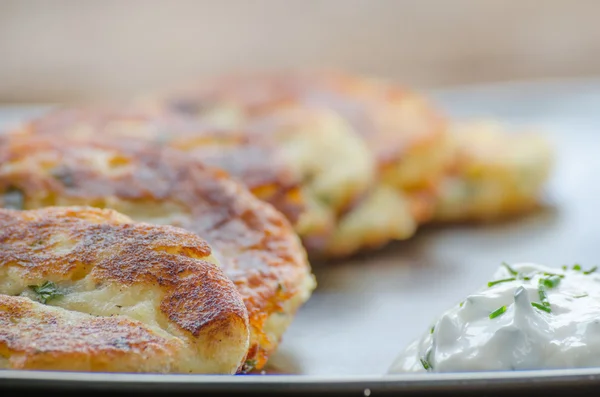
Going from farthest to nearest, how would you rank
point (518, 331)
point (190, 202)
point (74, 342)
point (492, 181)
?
point (492, 181), point (190, 202), point (518, 331), point (74, 342)

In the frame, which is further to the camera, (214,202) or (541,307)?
(214,202)

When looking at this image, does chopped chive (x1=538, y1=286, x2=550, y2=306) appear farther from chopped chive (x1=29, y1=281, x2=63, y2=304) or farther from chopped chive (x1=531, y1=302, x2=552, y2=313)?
chopped chive (x1=29, y1=281, x2=63, y2=304)

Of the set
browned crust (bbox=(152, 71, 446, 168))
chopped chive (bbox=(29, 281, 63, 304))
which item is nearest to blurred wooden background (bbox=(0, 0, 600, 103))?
browned crust (bbox=(152, 71, 446, 168))

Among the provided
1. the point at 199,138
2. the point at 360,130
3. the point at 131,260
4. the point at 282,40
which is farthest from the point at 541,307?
the point at 282,40

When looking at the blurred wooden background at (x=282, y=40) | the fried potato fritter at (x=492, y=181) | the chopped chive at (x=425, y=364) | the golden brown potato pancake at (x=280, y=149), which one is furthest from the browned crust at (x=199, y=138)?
the blurred wooden background at (x=282, y=40)

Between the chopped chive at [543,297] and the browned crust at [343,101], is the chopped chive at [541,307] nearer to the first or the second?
the chopped chive at [543,297]

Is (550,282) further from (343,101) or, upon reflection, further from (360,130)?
(343,101)
